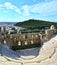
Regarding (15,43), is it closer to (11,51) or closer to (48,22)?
(11,51)

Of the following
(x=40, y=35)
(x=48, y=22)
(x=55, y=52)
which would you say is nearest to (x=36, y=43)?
(x=40, y=35)

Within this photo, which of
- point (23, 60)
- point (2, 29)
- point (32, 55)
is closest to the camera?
point (23, 60)

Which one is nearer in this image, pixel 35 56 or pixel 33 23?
pixel 35 56

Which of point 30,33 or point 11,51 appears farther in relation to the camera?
point 30,33

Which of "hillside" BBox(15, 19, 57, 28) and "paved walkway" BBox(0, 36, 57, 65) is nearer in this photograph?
"paved walkway" BBox(0, 36, 57, 65)

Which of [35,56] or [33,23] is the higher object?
[33,23]

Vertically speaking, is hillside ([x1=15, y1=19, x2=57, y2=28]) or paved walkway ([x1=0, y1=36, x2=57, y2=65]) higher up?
hillside ([x1=15, y1=19, x2=57, y2=28])

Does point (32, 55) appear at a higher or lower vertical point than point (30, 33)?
lower

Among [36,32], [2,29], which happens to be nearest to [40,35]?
[36,32]

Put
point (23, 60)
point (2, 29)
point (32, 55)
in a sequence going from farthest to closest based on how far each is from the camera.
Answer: point (2, 29) → point (32, 55) → point (23, 60)

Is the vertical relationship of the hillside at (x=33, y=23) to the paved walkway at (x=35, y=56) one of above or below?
above

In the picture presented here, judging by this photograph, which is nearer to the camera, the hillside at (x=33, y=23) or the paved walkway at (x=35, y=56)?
the paved walkway at (x=35, y=56)
